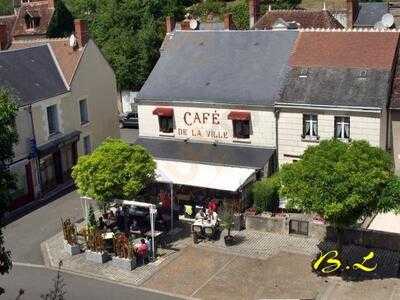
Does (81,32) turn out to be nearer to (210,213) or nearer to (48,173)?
(48,173)

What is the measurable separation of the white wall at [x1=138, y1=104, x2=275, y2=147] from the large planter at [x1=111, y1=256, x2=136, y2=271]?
34.3ft

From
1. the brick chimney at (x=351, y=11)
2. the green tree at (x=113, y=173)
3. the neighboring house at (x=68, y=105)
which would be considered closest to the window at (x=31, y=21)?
the neighboring house at (x=68, y=105)

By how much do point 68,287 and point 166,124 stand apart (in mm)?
13316

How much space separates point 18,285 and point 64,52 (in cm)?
1915

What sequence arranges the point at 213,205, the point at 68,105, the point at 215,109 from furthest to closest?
the point at 68,105 → the point at 215,109 → the point at 213,205

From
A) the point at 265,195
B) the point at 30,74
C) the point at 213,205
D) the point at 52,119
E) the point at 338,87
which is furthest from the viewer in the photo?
the point at 52,119

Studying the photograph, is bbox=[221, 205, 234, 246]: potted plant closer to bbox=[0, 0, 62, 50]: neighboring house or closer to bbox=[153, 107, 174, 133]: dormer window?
bbox=[153, 107, 174, 133]: dormer window

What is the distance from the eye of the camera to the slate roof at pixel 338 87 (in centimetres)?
3078

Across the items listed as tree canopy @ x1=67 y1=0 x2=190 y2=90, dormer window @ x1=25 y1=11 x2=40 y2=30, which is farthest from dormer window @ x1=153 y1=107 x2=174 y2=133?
dormer window @ x1=25 y1=11 x2=40 y2=30

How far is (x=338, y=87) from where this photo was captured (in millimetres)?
31859

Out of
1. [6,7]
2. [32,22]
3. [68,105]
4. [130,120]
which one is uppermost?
[6,7]

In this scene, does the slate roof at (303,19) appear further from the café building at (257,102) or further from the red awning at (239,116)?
the red awning at (239,116)

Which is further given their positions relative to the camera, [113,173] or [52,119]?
[52,119]

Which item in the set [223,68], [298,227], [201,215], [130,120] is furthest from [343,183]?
[130,120]
